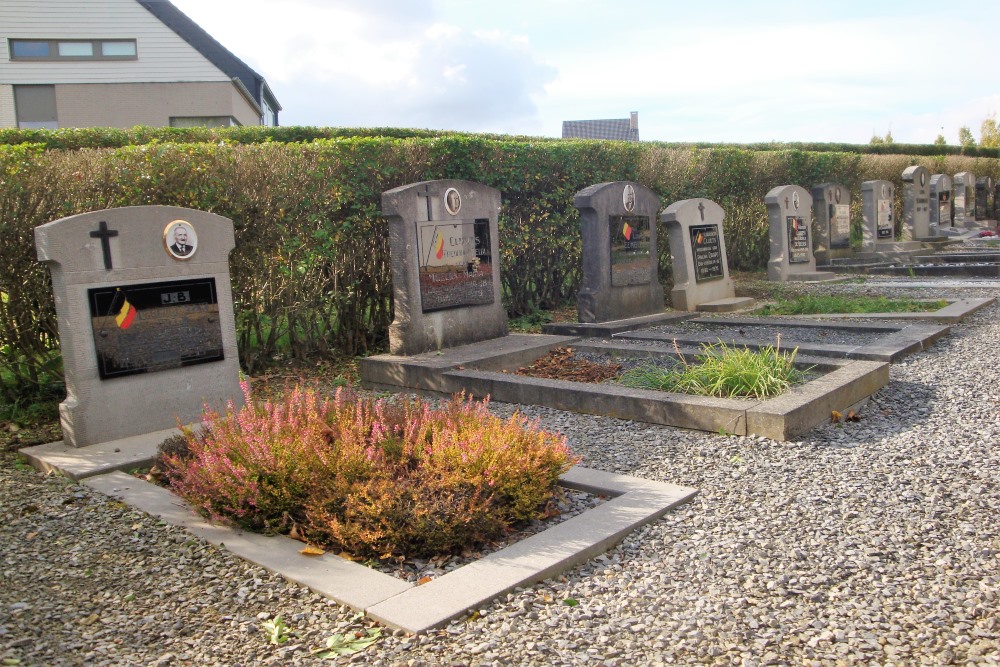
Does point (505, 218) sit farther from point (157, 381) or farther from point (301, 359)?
point (157, 381)

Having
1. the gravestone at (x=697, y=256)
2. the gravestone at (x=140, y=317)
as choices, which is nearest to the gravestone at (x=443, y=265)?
the gravestone at (x=140, y=317)

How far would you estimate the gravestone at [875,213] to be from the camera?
59.1ft

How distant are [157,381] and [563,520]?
325 centimetres

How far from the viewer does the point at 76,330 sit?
17.5ft

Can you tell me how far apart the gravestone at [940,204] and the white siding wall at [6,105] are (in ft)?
93.3

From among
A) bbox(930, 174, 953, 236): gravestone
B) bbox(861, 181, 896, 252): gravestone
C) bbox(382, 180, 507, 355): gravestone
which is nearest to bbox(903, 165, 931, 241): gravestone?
bbox(930, 174, 953, 236): gravestone

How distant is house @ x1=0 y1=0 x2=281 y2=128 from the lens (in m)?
27.4

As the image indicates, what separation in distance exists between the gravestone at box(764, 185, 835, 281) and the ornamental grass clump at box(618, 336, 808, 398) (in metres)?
8.27

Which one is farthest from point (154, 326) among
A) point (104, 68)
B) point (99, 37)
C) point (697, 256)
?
point (99, 37)

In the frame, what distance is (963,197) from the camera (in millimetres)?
23688

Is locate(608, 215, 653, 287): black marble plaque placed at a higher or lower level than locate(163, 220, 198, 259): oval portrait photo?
lower

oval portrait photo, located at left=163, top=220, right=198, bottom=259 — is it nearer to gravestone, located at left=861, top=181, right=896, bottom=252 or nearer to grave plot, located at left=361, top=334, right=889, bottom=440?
grave plot, located at left=361, top=334, right=889, bottom=440

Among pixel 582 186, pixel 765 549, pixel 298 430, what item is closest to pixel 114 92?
pixel 582 186

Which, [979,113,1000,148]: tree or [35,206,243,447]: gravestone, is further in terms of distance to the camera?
[979,113,1000,148]: tree
